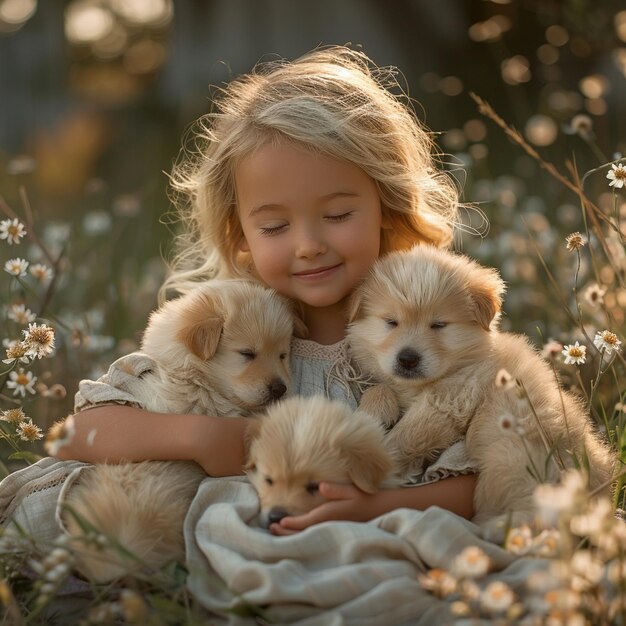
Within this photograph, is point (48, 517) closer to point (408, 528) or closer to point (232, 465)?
point (232, 465)

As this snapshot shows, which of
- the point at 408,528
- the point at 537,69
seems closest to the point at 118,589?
the point at 408,528

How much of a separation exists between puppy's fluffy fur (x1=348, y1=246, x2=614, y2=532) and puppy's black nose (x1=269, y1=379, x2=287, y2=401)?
30 cm

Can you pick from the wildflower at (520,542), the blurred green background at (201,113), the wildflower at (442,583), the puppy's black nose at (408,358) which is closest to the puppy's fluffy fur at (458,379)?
the puppy's black nose at (408,358)

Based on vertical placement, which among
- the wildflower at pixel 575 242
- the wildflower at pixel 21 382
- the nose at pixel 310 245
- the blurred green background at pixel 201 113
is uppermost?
the wildflower at pixel 575 242

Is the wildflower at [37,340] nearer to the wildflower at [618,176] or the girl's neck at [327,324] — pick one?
the girl's neck at [327,324]

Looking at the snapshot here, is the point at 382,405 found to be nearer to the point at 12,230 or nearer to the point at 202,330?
the point at 202,330

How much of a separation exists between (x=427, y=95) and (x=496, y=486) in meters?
6.84

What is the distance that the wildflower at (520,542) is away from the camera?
2.54 meters

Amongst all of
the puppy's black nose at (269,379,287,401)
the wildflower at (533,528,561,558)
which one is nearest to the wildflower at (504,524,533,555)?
the wildflower at (533,528,561,558)

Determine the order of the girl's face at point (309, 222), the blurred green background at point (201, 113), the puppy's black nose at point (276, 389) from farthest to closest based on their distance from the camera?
the blurred green background at point (201, 113) < the girl's face at point (309, 222) < the puppy's black nose at point (276, 389)

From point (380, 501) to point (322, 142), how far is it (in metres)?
1.43

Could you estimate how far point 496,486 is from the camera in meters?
3.15

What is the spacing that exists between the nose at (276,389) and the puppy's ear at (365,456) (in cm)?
45

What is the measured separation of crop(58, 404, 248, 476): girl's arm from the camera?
10.7ft
